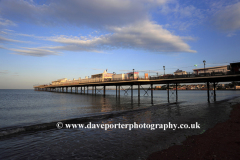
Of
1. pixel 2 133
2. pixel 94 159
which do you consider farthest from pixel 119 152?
pixel 2 133

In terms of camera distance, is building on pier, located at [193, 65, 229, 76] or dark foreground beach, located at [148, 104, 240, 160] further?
building on pier, located at [193, 65, 229, 76]

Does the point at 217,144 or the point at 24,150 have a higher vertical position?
the point at 217,144

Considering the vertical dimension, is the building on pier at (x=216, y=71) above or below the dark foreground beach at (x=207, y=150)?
above

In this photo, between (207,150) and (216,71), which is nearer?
(207,150)

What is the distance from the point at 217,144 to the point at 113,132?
727cm

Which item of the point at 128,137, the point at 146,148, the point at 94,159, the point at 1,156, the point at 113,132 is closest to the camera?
the point at 94,159

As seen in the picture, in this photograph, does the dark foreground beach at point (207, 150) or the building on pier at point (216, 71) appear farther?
the building on pier at point (216, 71)

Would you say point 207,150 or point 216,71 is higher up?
point 216,71

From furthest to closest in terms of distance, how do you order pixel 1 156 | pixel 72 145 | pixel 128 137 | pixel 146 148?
pixel 128 137, pixel 72 145, pixel 146 148, pixel 1 156

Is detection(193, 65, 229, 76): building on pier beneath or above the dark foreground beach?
above

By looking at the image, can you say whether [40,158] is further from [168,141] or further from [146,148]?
[168,141]

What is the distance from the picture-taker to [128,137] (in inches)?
412

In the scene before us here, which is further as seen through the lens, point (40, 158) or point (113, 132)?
point (113, 132)

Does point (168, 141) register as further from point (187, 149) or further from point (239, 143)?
point (239, 143)
